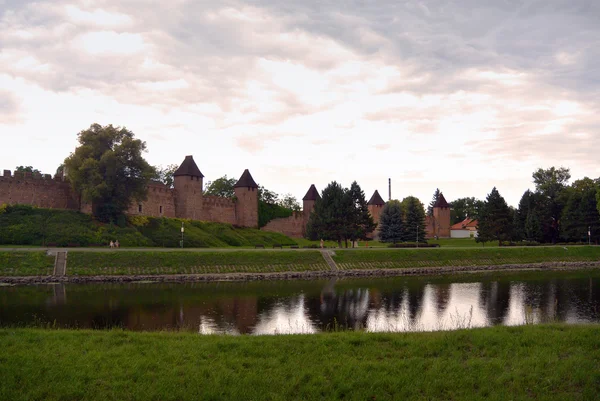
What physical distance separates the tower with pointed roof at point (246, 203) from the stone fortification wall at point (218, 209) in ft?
2.28

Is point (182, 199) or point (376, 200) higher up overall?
point (376, 200)

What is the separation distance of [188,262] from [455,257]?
2181 cm

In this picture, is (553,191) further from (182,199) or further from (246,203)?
(182,199)

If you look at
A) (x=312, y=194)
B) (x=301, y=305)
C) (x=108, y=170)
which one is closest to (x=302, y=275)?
(x=301, y=305)

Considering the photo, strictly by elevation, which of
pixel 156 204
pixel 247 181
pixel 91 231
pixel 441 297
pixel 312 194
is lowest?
pixel 441 297

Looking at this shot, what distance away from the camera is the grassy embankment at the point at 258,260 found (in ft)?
103

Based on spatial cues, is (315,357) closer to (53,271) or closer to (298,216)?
(53,271)

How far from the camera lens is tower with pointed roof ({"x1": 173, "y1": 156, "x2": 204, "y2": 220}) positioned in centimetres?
5674

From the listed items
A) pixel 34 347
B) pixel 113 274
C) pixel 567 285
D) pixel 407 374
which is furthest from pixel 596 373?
pixel 113 274

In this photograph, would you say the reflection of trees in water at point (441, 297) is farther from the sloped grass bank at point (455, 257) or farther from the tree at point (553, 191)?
the tree at point (553, 191)

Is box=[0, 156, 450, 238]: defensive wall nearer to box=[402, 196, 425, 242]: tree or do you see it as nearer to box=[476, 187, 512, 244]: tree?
box=[402, 196, 425, 242]: tree

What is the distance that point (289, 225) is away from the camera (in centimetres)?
6819

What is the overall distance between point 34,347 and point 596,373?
29.8ft

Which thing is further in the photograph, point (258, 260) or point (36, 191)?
point (36, 191)
